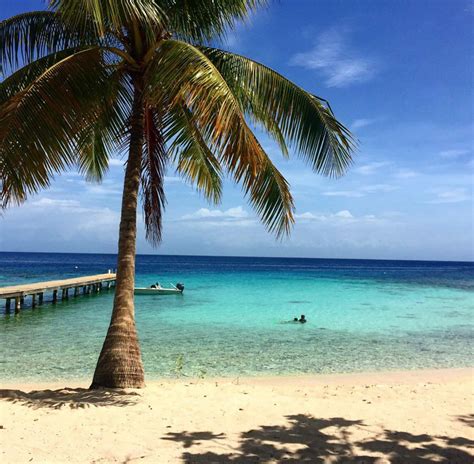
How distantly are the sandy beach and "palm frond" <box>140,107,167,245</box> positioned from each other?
342 centimetres

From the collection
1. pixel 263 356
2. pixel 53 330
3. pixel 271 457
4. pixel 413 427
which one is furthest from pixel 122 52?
pixel 53 330

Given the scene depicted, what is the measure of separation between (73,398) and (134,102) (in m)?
4.84

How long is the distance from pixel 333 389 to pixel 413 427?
9.55ft

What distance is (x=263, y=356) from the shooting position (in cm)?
1334

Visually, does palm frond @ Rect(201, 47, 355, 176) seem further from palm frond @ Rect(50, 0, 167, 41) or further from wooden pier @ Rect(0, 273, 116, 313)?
wooden pier @ Rect(0, 273, 116, 313)

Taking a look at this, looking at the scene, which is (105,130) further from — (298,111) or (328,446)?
(328,446)

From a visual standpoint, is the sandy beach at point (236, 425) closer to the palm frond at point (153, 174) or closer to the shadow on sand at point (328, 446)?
the shadow on sand at point (328, 446)

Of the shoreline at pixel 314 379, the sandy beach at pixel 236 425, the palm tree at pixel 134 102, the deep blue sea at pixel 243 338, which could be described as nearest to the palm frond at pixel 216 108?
the palm tree at pixel 134 102

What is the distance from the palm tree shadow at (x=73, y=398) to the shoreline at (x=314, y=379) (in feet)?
7.41

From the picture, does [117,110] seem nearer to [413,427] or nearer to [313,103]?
[313,103]

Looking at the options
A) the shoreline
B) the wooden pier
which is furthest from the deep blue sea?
the wooden pier

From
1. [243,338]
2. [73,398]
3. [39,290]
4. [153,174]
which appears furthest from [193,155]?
[39,290]

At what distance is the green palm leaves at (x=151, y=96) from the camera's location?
5.69 metres

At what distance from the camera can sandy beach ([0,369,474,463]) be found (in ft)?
16.3
